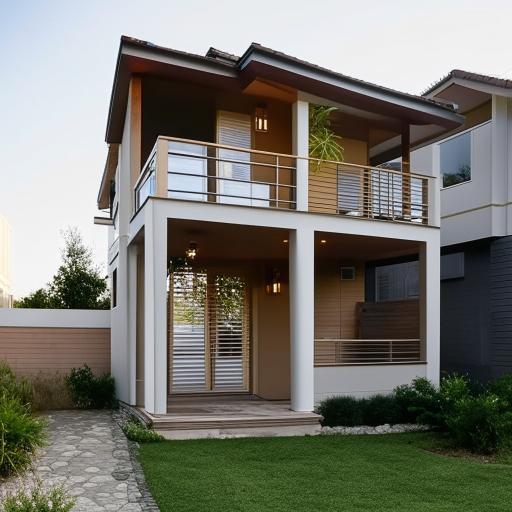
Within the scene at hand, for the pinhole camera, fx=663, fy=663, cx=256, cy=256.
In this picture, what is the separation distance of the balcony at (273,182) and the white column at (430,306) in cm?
65

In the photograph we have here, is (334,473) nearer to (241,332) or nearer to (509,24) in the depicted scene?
(241,332)

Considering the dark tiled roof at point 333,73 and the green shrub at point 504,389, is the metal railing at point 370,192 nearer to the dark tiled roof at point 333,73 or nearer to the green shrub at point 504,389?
the dark tiled roof at point 333,73

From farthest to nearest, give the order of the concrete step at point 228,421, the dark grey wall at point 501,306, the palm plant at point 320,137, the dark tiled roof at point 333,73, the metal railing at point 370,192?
1. the dark grey wall at point 501,306
2. the metal railing at point 370,192
3. the palm plant at point 320,137
4. the dark tiled roof at point 333,73
5. the concrete step at point 228,421

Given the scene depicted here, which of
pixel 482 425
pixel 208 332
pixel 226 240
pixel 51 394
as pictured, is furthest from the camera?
pixel 208 332

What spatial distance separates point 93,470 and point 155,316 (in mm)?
3235

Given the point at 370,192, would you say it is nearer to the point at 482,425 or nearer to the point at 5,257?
the point at 482,425

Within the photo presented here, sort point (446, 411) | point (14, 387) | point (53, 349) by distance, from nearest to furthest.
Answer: point (446, 411), point (14, 387), point (53, 349)

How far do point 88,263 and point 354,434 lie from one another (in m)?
18.7

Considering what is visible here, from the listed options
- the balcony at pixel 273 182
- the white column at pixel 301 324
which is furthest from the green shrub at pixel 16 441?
the white column at pixel 301 324

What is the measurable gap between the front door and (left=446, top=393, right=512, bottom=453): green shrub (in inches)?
247

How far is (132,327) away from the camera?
1377cm

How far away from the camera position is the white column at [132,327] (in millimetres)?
13547

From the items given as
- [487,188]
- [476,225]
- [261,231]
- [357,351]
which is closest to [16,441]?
[261,231]

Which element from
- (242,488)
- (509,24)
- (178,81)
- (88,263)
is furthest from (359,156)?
(88,263)
